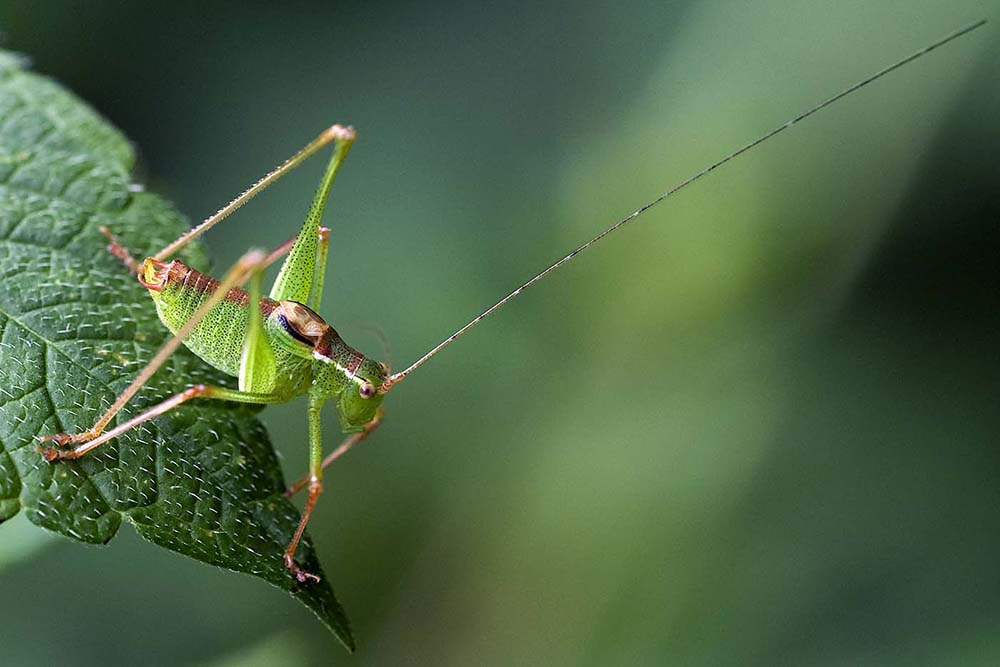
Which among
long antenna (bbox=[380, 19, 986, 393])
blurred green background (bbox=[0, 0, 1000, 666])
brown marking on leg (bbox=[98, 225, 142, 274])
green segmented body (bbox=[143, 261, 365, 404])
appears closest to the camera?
long antenna (bbox=[380, 19, 986, 393])

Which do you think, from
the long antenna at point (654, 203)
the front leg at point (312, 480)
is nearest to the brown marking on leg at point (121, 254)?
the front leg at point (312, 480)

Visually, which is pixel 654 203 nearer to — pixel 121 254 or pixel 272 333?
pixel 272 333

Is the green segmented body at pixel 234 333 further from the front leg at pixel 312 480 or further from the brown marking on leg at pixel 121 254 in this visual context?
the brown marking on leg at pixel 121 254

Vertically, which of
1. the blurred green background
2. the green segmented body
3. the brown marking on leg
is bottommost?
the blurred green background

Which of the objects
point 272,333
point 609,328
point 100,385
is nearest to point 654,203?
point 272,333

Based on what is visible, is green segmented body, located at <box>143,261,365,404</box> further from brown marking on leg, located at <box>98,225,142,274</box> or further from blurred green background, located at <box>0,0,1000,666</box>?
blurred green background, located at <box>0,0,1000,666</box>

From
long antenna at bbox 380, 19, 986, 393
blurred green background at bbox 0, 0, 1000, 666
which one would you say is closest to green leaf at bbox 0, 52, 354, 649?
long antenna at bbox 380, 19, 986, 393
